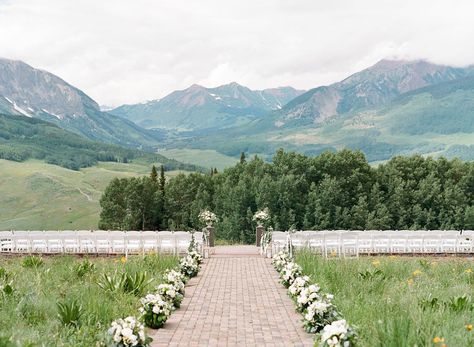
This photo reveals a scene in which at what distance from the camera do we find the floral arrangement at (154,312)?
467 inches

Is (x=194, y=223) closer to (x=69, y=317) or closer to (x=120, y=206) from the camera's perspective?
(x=120, y=206)

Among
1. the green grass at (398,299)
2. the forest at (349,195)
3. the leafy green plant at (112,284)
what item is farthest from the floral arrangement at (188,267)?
the forest at (349,195)

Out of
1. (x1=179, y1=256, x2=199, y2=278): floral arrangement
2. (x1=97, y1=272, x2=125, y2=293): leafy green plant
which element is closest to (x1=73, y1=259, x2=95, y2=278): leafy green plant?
(x1=179, y1=256, x2=199, y2=278): floral arrangement

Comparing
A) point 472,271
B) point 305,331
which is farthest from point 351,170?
point 305,331

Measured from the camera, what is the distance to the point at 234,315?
13.3 meters

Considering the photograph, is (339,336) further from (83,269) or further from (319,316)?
(83,269)

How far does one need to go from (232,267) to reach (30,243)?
45.4ft

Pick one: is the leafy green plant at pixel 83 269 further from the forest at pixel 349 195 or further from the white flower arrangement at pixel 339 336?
the forest at pixel 349 195

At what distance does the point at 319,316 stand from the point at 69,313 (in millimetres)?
4456

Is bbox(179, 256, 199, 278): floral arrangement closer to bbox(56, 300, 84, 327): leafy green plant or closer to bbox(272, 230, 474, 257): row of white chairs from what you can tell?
bbox(56, 300, 84, 327): leafy green plant

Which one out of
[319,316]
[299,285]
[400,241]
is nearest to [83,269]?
[299,285]

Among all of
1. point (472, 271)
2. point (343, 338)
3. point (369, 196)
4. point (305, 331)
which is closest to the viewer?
point (343, 338)

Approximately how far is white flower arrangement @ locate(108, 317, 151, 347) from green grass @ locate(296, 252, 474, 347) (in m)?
3.34

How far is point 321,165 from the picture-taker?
74.9 m
